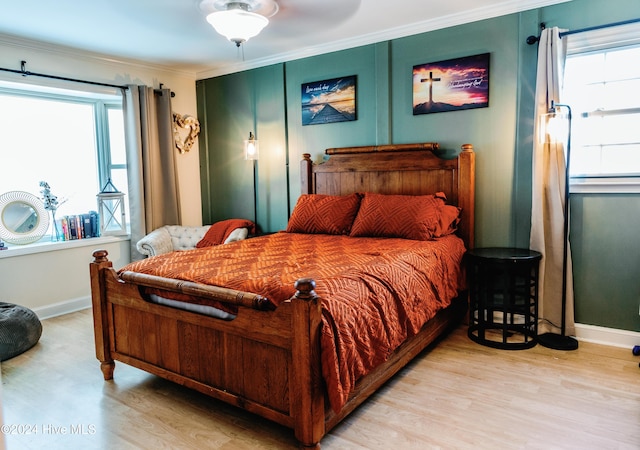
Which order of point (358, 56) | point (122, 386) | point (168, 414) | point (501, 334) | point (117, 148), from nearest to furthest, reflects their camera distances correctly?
point (168, 414) < point (122, 386) < point (501, 334) < point (358, 56) < point (117, 148)

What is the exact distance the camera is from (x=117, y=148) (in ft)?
15.3

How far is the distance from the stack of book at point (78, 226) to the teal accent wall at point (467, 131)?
4.49 feet

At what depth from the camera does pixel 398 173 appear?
12.3 ft

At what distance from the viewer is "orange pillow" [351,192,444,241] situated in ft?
10.6

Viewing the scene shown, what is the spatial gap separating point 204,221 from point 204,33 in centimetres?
221

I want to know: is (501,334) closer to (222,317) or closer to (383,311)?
(383,311)

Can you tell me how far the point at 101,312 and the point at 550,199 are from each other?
2.96m

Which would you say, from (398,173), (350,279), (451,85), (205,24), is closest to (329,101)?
(398,173)

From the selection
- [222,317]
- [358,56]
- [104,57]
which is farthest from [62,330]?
[358,56]

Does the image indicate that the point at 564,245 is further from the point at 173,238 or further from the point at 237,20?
the point at 173,238

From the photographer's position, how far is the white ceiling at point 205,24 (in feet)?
10.3

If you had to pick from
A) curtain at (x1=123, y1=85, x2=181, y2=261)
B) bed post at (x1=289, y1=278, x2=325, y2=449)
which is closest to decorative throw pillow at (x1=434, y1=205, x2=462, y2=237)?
bed post at (x1=289, y1=278, x2=325, y2=449)

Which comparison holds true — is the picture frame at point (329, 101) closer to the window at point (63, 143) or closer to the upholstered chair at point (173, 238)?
the upholstered chair at point (173, 238)

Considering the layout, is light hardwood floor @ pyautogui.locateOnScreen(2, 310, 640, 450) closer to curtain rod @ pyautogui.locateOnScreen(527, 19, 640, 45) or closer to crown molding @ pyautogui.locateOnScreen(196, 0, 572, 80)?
curtain rod @ pyautogui.locateOnScreen(527, 19, 640, 45)
